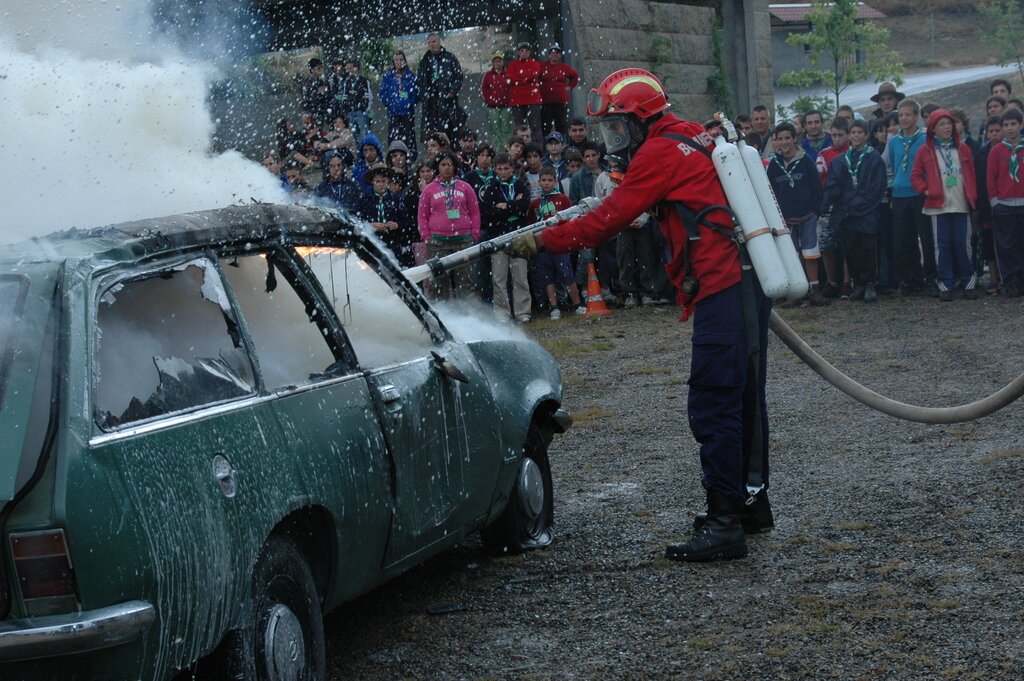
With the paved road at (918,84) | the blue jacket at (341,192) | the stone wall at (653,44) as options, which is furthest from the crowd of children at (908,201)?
the paved road at (918,84)

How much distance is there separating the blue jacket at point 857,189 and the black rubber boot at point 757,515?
9137 mm

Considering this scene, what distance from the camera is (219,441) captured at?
12.1ft

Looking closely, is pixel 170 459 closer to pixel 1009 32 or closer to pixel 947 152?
pixel 947 152

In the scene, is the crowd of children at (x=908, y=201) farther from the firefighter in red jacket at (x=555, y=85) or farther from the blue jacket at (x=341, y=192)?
the blue jacket at (x=341, y=192)

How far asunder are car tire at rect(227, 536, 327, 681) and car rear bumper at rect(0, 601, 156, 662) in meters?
0.57

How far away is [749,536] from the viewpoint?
20.7 ft

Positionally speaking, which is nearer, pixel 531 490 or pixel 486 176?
pixel 531 490

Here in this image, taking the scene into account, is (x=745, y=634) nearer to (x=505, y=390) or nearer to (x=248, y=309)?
(x=505, y=390)

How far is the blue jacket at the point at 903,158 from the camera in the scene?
14.4 metres

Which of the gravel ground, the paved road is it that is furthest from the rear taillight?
the paved road

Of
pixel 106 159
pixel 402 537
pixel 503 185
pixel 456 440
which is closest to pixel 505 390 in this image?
pixel 456 440

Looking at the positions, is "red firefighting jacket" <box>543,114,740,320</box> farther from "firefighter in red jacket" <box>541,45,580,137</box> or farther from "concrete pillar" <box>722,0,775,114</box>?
"concrete pillar" <box>722,0,775,114</box>

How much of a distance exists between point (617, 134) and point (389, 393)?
6.72 feet

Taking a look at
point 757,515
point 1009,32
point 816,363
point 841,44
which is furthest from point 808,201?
point 1009,32
